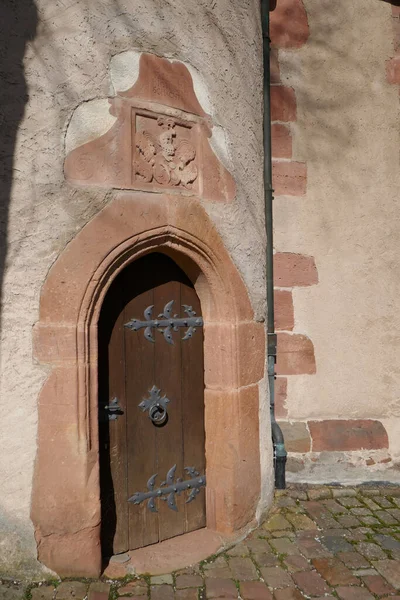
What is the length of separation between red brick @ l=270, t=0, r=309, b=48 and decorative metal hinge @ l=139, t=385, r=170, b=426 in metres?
3.35

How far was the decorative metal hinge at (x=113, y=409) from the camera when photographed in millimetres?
3105

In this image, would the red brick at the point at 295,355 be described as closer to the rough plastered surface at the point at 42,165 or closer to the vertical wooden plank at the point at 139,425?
the vertical wooden plank at the point at 139,425

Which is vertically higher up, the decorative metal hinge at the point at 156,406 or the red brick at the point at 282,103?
the red brick at the point at 282,103

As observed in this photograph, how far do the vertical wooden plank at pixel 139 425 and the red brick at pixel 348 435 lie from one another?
1.71 m

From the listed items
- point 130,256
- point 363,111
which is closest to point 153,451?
point 130,256

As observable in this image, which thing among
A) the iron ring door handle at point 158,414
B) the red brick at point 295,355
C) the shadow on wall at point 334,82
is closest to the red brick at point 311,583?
the iron ring door handle at point 158,414

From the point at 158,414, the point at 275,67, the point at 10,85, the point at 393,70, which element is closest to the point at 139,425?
the point at 158,414

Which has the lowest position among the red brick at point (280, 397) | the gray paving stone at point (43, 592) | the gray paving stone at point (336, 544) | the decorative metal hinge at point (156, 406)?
the gray paving stone at point (336, 544)

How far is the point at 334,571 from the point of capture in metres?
2.97

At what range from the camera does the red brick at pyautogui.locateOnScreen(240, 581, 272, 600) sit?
2719 millimetres

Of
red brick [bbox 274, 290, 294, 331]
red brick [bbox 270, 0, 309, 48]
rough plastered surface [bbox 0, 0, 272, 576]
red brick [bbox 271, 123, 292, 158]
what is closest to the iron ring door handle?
rough plastered surface [bbox 0, 0, 272, 576]

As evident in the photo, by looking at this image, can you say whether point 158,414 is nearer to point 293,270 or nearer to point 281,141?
point 293,270

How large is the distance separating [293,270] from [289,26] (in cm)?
224

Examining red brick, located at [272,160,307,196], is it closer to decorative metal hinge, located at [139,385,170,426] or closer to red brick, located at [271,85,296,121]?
red brick, located at [271,85,296,121]
